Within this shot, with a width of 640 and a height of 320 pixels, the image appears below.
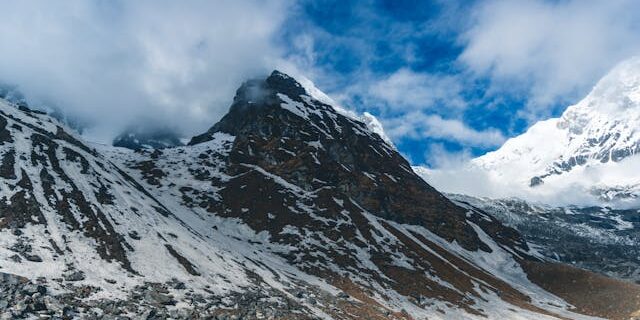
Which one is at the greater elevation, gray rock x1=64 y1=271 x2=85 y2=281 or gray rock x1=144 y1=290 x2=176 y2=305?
gray rock x1=144 y1=290 x2=176 y2=305

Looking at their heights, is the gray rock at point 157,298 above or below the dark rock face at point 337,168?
below

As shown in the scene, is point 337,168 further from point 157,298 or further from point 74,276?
point 74,276

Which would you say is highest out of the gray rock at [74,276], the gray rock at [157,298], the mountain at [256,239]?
the mountain at [256,239]

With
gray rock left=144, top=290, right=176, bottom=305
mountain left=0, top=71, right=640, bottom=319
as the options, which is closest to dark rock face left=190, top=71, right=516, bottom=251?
mountain left=0, top=71, right=640, bottom=319

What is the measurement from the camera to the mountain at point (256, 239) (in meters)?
62.2

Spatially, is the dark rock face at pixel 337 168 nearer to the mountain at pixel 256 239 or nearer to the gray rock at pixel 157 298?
the mountain at pixel 256 239

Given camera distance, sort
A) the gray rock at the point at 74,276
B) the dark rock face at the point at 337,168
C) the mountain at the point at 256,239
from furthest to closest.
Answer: the dark rock face at the point at 337,168
the mountain at the point at 256,239
the gray rock at the point at 74,276

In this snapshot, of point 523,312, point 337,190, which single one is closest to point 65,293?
point 523,312

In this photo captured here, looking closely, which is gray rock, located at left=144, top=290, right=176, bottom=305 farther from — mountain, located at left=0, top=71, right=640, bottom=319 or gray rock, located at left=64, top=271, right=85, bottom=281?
gray rock, located at left=64, top=271, right=85, bottom=281

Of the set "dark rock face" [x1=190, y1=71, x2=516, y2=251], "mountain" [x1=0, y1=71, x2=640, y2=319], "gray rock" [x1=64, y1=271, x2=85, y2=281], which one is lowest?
"gray rock" [x1=64, y1=271, x2=85, y2=281]

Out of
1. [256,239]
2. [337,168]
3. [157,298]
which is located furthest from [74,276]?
[337,168]

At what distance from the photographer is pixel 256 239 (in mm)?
119250

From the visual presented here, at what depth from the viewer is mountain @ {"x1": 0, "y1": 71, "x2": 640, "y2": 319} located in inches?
2447

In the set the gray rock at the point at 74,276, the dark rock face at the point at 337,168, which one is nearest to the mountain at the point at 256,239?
the gray rock at the point at 74,276
